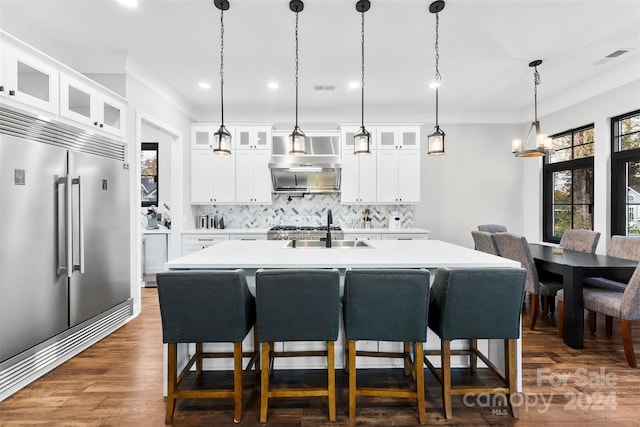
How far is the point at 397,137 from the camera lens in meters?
5.41

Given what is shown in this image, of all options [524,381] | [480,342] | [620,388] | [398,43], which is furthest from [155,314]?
[620,388]

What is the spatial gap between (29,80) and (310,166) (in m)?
3.38

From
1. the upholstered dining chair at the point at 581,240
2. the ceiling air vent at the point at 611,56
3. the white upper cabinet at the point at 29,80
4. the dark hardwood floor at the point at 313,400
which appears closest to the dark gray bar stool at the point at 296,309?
the dark hardwood floor at the point at 313,400

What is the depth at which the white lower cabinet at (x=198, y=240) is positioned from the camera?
16.6 ft

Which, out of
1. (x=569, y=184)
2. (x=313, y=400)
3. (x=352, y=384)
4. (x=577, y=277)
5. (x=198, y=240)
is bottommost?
(x=313, y=400)

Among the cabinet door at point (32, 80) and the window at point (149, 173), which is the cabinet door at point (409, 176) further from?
the cabinet door at point (32, 80)

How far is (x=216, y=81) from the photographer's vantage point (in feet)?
14.4

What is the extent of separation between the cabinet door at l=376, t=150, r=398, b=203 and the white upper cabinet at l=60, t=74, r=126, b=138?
3.67 meters

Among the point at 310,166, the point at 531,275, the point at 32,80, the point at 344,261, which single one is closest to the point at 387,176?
the point at 310,166

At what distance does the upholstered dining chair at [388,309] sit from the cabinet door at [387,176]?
3.67m

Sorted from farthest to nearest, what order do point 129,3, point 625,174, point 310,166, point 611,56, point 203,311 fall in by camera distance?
point 310,166 < point 625,174 < point 611,56 < point 129,3 < point 203,311

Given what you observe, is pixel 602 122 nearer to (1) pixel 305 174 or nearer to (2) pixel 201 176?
(1) pixel 305 174

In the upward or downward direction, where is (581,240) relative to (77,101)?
downward

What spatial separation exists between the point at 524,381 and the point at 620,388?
621 mm
